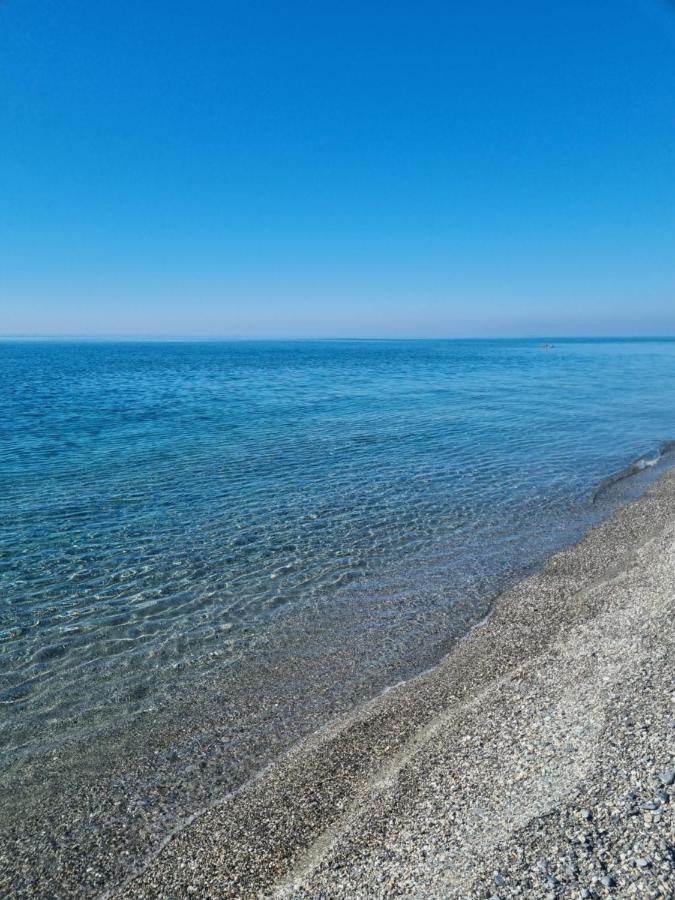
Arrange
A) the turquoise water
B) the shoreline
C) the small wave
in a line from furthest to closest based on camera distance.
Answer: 1. the small wave
2. the turquoise water
3. the shoreline

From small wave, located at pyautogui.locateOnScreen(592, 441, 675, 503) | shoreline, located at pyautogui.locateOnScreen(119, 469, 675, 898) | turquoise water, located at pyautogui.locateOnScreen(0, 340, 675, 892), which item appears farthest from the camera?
small wave, located at pyautogui.locateOnScreen(592, 441, 675, 503)

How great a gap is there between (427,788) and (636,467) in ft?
62.3

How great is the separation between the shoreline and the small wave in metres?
9.71

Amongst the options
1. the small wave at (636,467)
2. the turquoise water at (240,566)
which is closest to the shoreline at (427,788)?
the turquoise water at (240,566)

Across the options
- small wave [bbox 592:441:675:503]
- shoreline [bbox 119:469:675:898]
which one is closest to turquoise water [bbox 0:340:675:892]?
small wave [bbox 592:441:675:503]

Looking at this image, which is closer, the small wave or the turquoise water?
the turquoise water

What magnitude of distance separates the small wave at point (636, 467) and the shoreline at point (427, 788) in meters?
9.71

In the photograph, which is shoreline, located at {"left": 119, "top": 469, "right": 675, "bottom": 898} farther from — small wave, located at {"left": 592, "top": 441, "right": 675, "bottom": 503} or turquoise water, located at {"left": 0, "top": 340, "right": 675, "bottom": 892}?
small wave, located at {"left": 592, "top": 441, "right": 675, "bottom": 503}

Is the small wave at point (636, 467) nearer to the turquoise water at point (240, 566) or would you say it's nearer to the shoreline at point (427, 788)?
the turquoise water at point (240, 566)

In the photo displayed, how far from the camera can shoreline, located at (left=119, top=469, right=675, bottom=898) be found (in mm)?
4289

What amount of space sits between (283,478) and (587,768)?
1471 cm

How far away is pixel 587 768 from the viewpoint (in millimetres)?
4910

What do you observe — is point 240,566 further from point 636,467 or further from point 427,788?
point 636,467

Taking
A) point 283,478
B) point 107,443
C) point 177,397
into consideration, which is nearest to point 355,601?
point 283,478
